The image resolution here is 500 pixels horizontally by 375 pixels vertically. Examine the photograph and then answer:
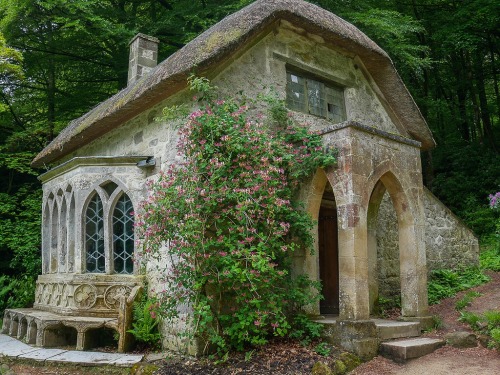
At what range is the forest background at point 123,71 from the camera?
11078 mm

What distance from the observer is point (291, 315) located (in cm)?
643

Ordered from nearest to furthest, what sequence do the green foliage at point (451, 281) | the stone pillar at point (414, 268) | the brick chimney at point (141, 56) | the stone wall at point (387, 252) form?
1. the stone pillar at point (414, 268)
2. the stone wall at point (387, 252)
3. the green foliage at point (451, 281)
4. the brick chimney at point (141, 56)

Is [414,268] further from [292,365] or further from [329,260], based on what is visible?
[292,365]

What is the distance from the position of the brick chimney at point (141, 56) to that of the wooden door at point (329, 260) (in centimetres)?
481

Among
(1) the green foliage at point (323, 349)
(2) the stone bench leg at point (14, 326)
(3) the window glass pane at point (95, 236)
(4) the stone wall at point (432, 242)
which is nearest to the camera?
(1) the green foliage at point (323, 349)

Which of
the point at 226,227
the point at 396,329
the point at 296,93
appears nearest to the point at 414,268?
the point at 396,329

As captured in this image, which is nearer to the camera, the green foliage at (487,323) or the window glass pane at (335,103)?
the green foliage at (487,323)

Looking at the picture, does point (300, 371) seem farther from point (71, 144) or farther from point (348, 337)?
point (71, 144)

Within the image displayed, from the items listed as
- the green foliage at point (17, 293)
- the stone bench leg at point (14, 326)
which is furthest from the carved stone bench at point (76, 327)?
the green foliage at point (17, 293)

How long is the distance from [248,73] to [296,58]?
1093mm

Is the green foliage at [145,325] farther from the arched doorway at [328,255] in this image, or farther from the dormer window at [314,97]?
the dormer window at [314,97]

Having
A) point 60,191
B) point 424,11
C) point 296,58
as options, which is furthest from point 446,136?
point 60,191

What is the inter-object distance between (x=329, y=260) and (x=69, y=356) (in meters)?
4.30

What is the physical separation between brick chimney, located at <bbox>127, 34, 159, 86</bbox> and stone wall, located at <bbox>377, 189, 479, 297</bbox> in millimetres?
5585
